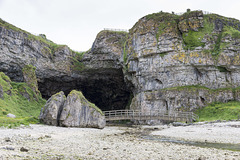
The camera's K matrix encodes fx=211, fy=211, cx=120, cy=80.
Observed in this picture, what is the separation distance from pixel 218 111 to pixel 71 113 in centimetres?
2523

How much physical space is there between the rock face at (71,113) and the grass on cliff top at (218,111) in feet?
59.2

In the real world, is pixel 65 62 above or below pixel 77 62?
below

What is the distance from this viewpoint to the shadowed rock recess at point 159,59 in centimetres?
4269

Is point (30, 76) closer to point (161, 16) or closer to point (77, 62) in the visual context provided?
point (77, 62)

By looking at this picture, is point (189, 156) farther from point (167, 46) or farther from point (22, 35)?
point (22, 35)

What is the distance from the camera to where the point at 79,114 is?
26359 millimetres

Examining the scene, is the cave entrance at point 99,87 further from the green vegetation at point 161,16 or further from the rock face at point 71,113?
the rock face at point 71,113

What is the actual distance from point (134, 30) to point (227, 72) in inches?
913

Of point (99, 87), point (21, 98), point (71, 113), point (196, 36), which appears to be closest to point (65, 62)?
point (99, 87)

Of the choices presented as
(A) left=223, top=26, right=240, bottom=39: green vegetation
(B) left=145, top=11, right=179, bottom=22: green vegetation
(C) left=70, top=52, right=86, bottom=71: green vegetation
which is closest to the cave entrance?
(C) left=70, top=52, right=86, bottom=71: green vegetation

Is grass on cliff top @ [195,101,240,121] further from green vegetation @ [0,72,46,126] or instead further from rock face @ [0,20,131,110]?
green vegetation @ [0,72,46,126]

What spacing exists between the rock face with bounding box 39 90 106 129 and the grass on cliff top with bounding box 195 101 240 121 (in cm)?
1805

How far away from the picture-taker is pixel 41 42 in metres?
54.8

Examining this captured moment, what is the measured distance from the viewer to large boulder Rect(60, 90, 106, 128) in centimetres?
2523
